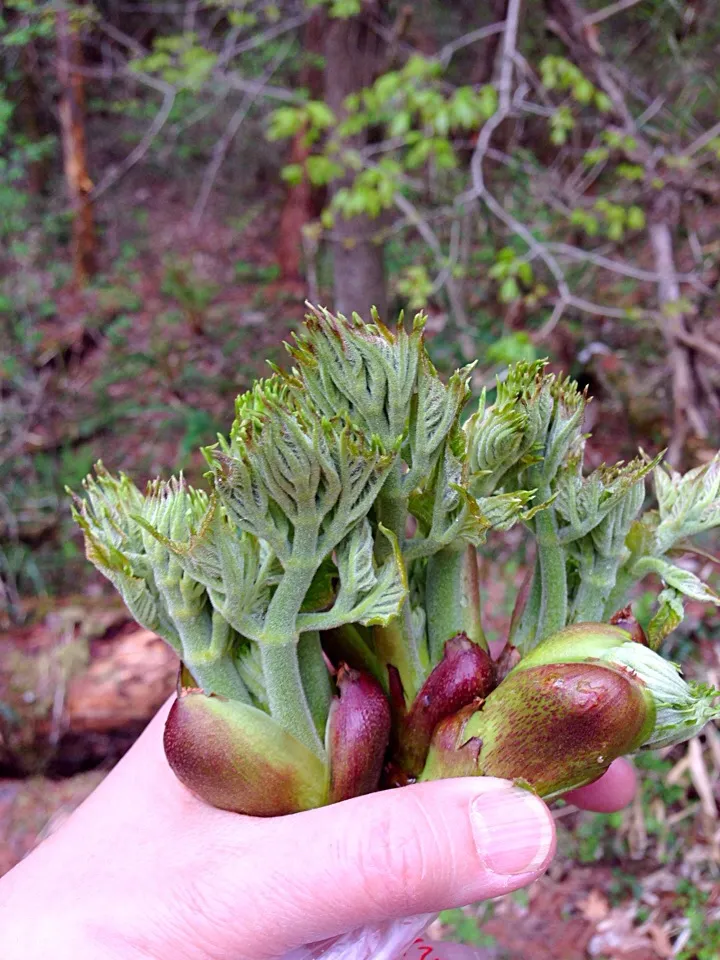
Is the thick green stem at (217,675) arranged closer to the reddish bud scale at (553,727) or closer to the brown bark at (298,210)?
the reddish bud scale at (553,727)

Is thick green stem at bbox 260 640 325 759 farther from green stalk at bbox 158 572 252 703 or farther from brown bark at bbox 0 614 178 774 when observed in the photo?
brown bark at bbox 0 614 178 774

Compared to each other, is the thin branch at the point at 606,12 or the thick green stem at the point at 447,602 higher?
the thin branch at the point at 606,12

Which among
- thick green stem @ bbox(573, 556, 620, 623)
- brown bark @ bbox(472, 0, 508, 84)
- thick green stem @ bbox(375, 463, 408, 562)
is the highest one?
brown bark @ bbox(472, 0, 508, 84)

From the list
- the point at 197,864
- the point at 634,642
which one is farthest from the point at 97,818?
the point at 634,642

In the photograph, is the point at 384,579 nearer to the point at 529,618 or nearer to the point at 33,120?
the point at 529,618

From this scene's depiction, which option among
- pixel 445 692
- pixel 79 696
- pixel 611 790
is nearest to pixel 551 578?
pixel 445 692

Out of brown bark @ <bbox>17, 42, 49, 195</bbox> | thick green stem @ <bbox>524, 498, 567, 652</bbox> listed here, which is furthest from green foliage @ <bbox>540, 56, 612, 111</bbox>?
Result: brown bark @ <bbox>17, 42, 49, 195</bbox>

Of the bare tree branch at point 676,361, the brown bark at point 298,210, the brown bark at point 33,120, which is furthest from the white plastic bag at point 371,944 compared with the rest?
→ the brown bark at point 33,120
